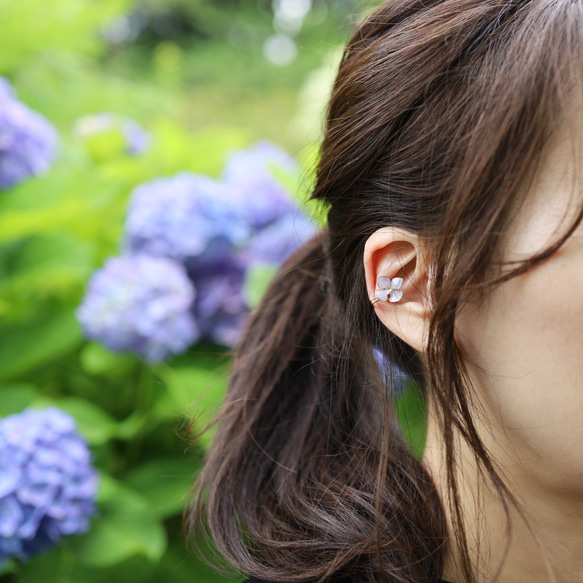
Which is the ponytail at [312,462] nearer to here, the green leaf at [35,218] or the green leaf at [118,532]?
the green leaf at [118,532]

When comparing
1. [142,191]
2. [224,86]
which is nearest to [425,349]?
[142,191]

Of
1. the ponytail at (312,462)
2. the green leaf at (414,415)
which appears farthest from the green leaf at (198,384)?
the green leaf at (414,415)

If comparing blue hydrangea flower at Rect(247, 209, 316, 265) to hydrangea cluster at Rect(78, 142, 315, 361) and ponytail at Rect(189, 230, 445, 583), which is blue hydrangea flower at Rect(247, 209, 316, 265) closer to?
hydrangea cluster at Rect(78, 142, 315, 361)

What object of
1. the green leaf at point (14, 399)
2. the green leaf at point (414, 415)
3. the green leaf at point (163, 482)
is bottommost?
the green leaf at point (163, 482)

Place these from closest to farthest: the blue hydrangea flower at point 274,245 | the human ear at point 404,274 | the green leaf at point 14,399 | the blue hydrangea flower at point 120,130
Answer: the human ear at point 404,274 < the green leaf at point 14,399 < the blue hydrangea flower at point 274,245 < the blue hydrangea flower at point 120,130

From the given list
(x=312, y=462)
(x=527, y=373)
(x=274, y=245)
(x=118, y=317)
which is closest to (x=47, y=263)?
(x=118, y=317)

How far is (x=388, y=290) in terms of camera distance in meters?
1.19

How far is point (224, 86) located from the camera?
12.4m

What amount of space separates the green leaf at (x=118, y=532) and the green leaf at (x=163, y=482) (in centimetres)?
7

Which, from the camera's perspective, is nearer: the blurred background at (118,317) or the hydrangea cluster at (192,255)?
the blurred background at (118,317)

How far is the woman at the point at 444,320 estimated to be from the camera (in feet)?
3.35

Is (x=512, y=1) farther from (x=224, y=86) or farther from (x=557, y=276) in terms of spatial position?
(x=224, y=86)

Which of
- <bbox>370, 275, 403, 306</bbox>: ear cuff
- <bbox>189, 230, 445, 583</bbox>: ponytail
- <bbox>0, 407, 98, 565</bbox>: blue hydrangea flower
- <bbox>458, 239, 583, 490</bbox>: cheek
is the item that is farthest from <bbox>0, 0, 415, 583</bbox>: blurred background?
<bbox>458, 239, 583, 490</bbox>: cheek

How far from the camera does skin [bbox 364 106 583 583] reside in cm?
102
